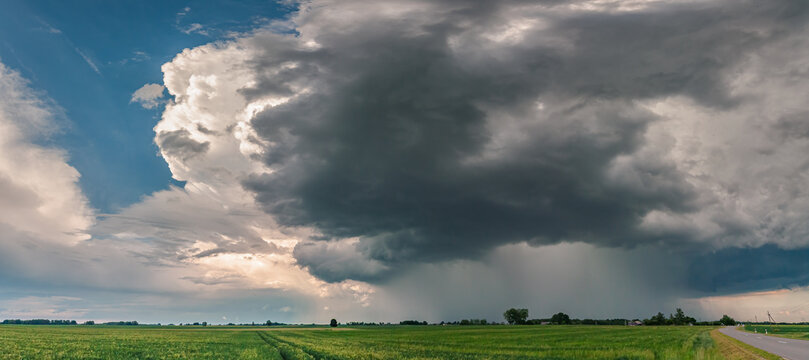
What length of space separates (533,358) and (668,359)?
10945 millimetres

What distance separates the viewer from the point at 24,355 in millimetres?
41344

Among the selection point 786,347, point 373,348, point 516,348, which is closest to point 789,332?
point 786,347

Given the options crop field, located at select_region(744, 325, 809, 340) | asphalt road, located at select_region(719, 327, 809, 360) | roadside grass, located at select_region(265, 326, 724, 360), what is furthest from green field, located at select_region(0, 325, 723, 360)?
crop field, located at select_region(744, 325, 809, 340)

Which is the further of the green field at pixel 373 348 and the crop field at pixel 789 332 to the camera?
the crop field at pixel 789 332

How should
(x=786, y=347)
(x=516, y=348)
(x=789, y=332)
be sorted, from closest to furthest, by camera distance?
(x=516, y=348) < (x=786, y=347) < (x=789, y=332)

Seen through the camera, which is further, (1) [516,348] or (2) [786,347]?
(2) [786,347]

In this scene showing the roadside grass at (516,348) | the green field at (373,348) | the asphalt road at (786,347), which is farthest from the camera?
the asphalt road at (786,347)

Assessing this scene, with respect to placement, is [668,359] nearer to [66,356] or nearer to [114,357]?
[114,357]

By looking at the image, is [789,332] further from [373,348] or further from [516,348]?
[373,348]

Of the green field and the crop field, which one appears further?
the crop field

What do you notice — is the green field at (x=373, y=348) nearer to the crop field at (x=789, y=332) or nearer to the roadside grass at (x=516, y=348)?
the roadside grass at (x=516, y=348)

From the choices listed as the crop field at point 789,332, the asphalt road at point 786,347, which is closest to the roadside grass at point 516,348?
the asphalt road at point 786,347

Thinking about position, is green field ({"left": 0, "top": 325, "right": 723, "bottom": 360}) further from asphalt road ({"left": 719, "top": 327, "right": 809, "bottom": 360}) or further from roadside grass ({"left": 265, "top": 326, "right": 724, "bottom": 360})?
asphalt road ({"left": 719, "top": 327, "right": 809, "bottom": 360})

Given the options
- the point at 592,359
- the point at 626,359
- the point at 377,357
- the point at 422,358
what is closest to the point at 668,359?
the point at 626,359
